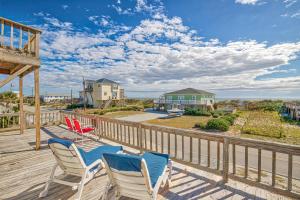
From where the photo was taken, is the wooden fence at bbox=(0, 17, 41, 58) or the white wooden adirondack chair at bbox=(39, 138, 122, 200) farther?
the wooden fence at bbox=(0, 17, 41, 58)

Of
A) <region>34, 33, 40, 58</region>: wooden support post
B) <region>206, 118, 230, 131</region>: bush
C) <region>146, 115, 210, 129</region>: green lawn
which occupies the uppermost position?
<region>34, 33, 40, 58</region>: wooden support post

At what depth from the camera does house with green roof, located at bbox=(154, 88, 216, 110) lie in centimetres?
2805

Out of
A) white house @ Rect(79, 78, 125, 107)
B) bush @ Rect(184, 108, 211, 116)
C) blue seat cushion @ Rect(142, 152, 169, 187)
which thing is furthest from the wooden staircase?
white house @ Rect(79, 78, 125, 107)

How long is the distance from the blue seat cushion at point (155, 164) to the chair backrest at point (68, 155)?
3.17 feet

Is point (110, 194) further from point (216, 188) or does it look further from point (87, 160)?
point (216, 188)

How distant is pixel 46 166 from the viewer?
11.8 feet

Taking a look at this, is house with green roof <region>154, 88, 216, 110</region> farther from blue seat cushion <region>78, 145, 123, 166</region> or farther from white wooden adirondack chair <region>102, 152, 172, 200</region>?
white wooden adirondack chair <region>102, 152, 172, 200</region>

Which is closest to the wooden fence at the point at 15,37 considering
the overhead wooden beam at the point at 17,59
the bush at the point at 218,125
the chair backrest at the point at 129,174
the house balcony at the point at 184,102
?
the overhead wooden beam at the point at 17,59

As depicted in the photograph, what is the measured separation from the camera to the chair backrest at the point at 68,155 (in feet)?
7.28

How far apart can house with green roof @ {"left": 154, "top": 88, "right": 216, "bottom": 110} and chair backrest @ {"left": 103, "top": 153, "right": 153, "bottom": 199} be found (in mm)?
27222

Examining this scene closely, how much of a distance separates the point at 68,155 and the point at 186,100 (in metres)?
28.3

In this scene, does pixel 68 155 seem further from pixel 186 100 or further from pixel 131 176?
pixel 186 100

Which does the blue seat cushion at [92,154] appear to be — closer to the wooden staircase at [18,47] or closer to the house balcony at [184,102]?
the wooden staircase at [18,47]

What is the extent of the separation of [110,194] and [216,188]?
175 cm
